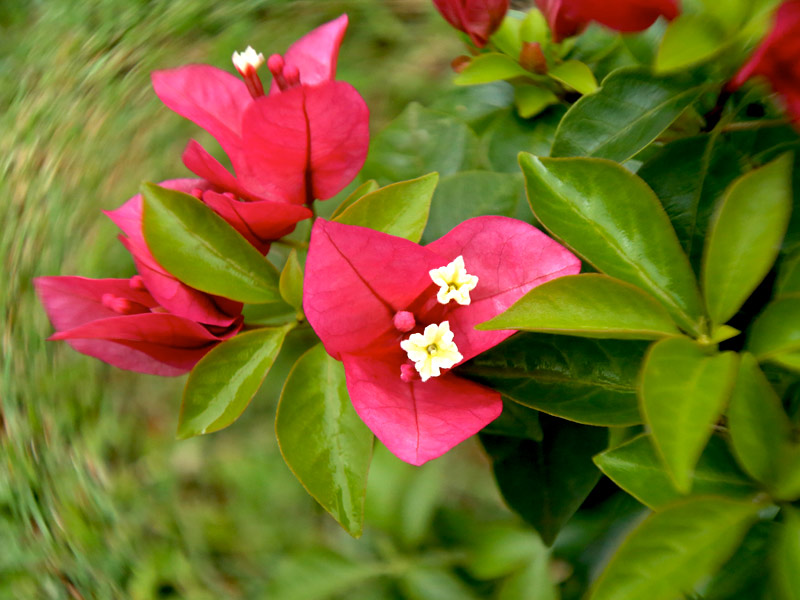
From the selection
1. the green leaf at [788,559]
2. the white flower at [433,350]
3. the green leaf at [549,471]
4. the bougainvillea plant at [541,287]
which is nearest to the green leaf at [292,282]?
the bougainvillea plant at [541,287]

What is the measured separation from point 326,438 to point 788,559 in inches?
10.7

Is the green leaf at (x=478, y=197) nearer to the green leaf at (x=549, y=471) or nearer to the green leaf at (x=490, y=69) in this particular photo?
the green leaf at (x=490, y=69)

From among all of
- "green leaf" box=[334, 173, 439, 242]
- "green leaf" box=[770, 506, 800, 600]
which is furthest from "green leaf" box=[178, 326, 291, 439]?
"green leaf" box=[770, 506, 800, 600]

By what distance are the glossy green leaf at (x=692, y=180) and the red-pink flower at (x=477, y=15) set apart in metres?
Result: 0.17

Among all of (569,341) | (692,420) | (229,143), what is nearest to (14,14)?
(229,143)

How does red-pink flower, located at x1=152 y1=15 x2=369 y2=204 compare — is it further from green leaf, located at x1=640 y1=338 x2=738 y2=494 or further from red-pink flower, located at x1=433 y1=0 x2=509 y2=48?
green leaf, located at x1=640 y1=338 x2=738 y2=494

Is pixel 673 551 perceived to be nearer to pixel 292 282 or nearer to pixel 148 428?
pixel 292 282

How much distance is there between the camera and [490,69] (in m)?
0.52

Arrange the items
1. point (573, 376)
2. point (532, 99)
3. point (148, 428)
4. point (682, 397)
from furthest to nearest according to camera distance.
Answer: point (148, 428)
point (532, 99)
point (573, 376)
point (682, 397)

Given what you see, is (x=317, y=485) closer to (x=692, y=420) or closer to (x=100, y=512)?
(x=692, y=420)

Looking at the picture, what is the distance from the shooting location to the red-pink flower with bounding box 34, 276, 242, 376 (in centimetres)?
45

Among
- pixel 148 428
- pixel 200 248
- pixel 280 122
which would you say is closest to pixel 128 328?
pixel 200 248

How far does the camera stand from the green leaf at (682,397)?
0.29 metres

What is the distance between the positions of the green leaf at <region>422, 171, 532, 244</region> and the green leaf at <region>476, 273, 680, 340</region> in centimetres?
16
